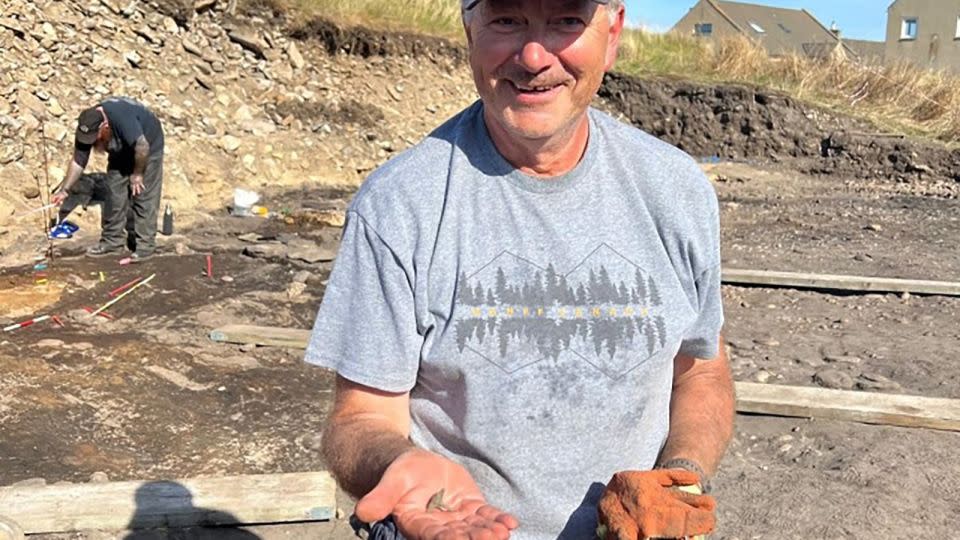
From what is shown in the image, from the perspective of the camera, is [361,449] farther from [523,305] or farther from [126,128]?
[126,128]

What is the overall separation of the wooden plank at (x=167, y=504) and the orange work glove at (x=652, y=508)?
246 centimetres

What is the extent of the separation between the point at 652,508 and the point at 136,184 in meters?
8.40

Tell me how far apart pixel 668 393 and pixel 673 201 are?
41cm

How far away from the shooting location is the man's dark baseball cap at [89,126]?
8602 millimetres

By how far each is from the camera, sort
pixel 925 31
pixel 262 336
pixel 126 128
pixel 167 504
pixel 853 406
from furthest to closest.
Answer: pixel 925 31 → pixel 126 128 → pixel 262 336 → pixel 853 406 → pixel 167 504

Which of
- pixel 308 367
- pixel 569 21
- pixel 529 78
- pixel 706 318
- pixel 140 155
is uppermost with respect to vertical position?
pixel 569 21

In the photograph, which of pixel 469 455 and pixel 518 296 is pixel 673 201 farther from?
pixel 469 455

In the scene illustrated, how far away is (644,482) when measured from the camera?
1.57 metres

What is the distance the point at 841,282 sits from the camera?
745cm

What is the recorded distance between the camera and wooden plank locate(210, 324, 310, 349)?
20.4 ft

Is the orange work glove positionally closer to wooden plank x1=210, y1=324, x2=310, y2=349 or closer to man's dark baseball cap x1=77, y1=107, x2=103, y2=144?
wooden plank x1=210, y1=324, x2=310, y2=349

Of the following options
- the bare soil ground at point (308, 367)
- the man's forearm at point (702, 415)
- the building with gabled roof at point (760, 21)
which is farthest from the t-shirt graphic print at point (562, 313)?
the building with gabled roof at point (760, 21)

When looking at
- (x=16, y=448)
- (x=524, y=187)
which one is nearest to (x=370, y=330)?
(x=524, y=187)

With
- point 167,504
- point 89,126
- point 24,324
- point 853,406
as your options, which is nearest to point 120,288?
point 24,324
